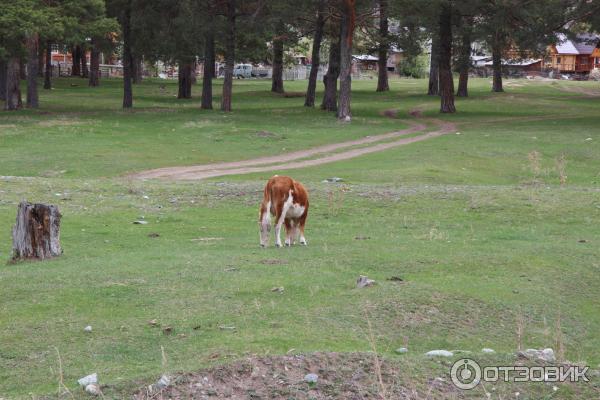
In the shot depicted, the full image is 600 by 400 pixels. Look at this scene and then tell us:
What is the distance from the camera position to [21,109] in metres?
49.7

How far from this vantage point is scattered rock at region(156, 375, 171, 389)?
6522mm

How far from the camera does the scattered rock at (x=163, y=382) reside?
21.4 feet

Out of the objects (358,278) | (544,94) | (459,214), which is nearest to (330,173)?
(459,214)

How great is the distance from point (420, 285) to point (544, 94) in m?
65.5

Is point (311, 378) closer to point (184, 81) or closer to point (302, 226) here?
point (302, 226)

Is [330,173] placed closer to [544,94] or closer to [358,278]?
[358,278]

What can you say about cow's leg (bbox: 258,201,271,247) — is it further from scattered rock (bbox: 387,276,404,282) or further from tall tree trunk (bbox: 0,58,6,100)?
tall tree trunk (bbox: 0,58,6,100)

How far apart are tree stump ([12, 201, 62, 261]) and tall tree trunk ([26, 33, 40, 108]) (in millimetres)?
31230

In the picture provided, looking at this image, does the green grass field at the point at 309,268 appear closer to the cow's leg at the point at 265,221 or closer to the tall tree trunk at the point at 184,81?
Result: the cow's leg at the point at 265,221

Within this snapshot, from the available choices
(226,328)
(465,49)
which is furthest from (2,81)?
(226,328)

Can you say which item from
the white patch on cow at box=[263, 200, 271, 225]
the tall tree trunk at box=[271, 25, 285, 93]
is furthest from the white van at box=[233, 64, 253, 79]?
the white patch on cow at box=[263, 200, 271, 225]

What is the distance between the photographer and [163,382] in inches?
258

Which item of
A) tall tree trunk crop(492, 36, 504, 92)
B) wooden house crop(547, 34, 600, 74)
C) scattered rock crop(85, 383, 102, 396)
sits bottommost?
scattered rock crop(85, 383, 102, 396)

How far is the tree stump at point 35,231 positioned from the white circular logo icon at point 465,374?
26.9ft
